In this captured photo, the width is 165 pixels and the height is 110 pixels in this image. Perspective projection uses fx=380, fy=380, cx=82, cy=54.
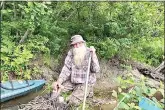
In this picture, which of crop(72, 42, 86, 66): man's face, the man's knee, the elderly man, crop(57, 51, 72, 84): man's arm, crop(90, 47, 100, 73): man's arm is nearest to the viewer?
crop(90, 47, 100, 73): man's arm

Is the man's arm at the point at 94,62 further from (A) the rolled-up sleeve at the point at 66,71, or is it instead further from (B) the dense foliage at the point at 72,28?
(B) the dense foliage at the point at 72,28

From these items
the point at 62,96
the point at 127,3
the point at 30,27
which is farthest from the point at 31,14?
the point at 127,3

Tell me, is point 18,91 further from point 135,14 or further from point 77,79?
point 135,14

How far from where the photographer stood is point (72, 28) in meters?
11.4

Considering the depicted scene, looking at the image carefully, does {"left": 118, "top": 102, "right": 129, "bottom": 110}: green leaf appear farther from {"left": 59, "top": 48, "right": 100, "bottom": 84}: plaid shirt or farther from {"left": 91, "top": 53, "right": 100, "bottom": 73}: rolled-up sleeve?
{"left": 59, "top": 48, "right": 100, "bottom": 84}: plaid shirt

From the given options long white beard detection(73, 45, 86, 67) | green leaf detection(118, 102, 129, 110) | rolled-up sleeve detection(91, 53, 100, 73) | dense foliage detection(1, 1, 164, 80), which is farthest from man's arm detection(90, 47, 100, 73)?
green leaf detection(118, 102, 129, 110)

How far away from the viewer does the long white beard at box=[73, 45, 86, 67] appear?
7820 millimetres

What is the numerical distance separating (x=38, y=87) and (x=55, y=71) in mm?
1546

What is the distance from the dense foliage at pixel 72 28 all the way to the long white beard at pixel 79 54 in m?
2.10

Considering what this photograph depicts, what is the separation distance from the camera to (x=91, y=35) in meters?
11.4

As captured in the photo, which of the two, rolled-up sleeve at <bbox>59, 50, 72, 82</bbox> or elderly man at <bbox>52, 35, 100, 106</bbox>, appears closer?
elderly man at <bbox>52, 35, 100, 106</bbox>

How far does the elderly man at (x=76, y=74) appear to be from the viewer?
304 inches

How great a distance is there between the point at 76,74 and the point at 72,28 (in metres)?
3.66

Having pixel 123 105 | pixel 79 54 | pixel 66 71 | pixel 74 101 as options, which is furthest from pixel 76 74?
pixel 123 105
